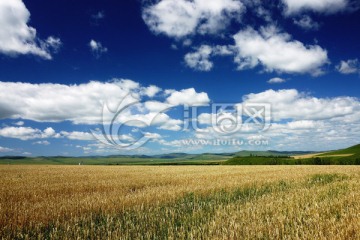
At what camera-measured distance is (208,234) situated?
5930mm

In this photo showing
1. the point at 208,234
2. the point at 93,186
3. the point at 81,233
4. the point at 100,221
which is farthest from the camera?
the point at 93,186

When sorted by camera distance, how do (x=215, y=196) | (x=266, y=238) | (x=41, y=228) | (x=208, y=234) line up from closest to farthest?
(x=266, y=238), (x=208, y=234), (x=41, y=228), (x=215, y=196)

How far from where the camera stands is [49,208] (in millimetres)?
8672

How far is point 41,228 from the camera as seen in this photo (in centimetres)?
703

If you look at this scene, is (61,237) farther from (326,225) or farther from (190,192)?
(190,192)

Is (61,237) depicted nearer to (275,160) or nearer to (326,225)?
(326,225)

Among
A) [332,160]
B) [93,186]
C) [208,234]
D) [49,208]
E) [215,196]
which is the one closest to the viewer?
[208,234]

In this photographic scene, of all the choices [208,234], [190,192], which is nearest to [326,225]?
[208,234]

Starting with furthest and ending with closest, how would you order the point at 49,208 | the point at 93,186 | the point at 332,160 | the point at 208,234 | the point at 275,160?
the point at 275,160 → the point at 332,160 → the point at 93,186 → the point at 49,208 → the point at 208,234

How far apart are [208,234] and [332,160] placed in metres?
66.6

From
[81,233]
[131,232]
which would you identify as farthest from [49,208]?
[131,232]

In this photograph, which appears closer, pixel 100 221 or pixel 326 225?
pixel 326 225

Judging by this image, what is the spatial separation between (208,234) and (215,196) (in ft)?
17.8

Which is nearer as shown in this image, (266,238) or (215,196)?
(266,238)
